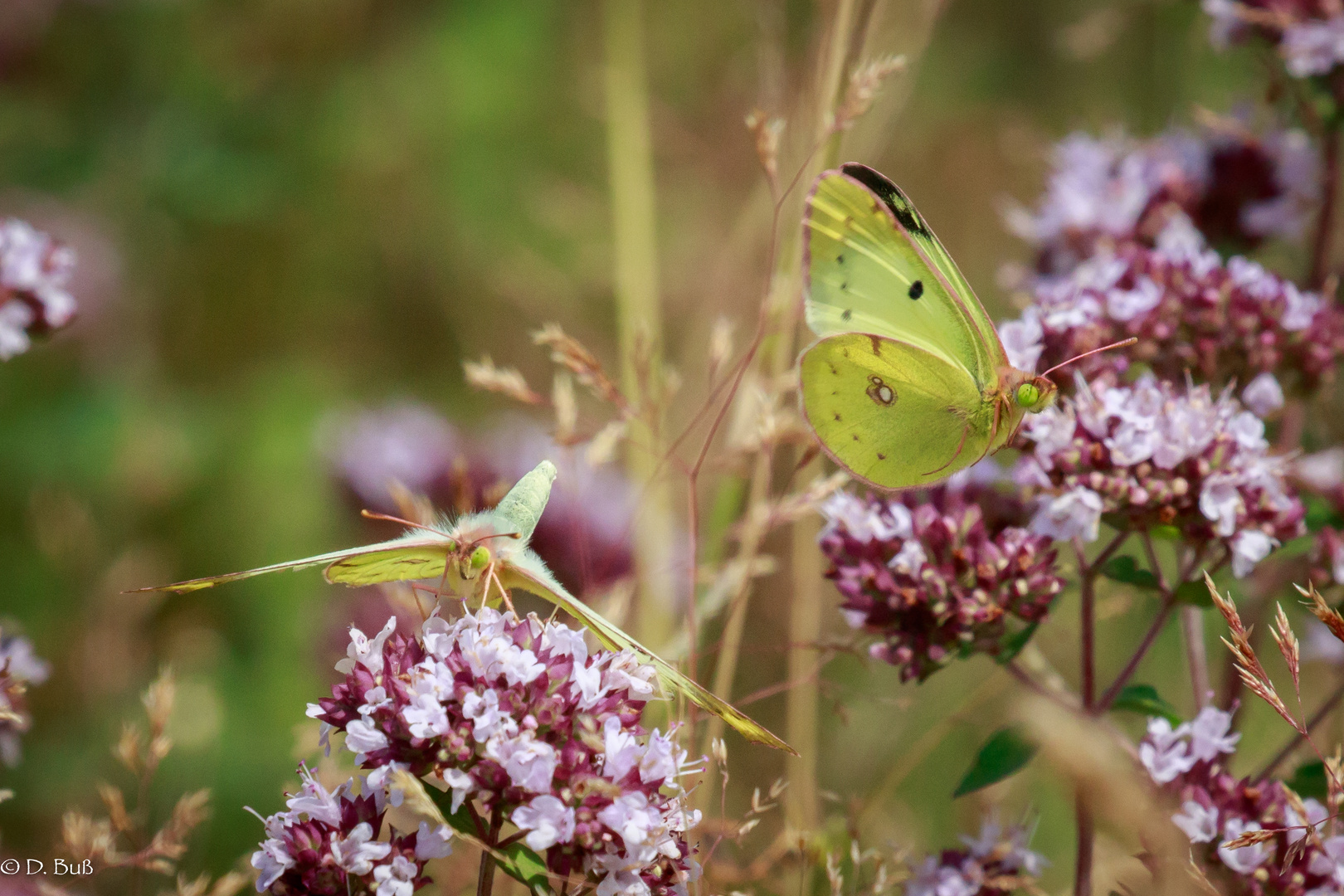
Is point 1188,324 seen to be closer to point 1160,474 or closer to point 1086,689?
point 1160,474

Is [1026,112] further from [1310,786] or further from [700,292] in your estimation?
[1310,786]

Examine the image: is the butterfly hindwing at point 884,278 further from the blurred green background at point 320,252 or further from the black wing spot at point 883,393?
the blurred green background at point 320,252

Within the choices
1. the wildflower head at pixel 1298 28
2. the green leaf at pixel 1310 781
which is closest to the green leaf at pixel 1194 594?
the green leaf at pixel 1310 781

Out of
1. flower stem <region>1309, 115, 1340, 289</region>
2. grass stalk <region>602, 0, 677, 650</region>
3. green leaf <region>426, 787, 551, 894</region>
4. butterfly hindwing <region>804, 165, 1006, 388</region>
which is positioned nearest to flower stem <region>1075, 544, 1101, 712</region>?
butterfly hindwing <region>804, 165, 1006, 388</region>

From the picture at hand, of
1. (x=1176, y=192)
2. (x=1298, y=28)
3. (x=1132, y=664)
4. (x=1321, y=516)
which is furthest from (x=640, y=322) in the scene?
(x=1298, y=28)

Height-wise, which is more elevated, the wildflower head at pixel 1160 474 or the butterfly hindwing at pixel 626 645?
the wildflower head at pixel 1160 474

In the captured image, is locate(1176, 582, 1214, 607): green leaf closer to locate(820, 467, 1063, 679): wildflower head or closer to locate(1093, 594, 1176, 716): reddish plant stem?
locate(1093, 594, 1176, 716): reddish plant stem
